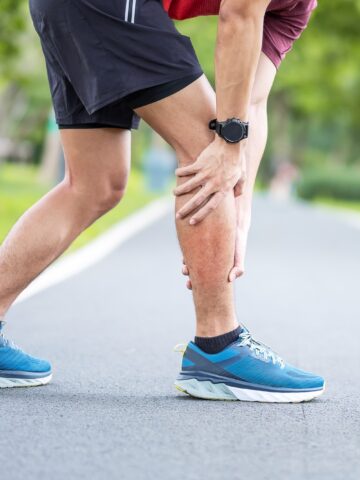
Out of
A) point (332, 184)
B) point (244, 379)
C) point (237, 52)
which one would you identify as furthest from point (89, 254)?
point (332, 184)

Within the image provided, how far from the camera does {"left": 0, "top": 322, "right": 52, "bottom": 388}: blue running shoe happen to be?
4293 millimetres

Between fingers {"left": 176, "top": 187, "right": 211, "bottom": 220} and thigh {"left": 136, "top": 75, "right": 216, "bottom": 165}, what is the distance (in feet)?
0.43

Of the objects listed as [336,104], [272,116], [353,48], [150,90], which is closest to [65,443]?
[150,90]

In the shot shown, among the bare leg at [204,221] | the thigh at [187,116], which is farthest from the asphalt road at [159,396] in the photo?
the thigh at [187,116]

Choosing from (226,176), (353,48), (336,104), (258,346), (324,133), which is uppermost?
(324,133)

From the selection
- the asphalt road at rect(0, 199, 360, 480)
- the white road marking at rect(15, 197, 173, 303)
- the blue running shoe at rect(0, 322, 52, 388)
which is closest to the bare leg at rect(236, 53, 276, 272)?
the asphalt road at rect(0, 199, 360, 480)

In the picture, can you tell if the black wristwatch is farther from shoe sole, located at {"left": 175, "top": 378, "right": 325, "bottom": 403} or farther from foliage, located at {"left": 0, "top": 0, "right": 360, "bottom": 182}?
foliage, located at {"left": 0, "top": 0, "right": 360, "bottom": 182}

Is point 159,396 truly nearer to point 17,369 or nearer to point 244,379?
point 244,379

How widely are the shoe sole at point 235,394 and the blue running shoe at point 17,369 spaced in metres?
0.56

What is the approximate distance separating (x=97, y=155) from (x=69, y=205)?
0.22 meters

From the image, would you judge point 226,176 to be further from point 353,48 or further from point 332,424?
point 353,48

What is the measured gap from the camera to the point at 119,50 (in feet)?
→ 12.7

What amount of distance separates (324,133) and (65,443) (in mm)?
81407

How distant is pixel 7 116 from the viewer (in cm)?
4931
